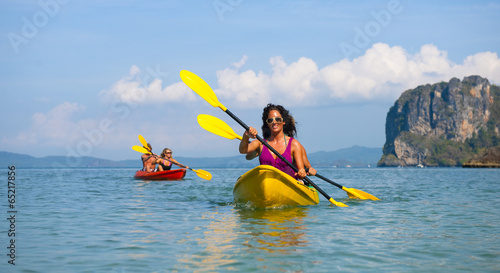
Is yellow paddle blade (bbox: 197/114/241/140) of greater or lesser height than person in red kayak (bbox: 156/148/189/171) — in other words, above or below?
above

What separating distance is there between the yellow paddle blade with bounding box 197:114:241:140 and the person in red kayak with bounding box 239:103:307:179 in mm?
407

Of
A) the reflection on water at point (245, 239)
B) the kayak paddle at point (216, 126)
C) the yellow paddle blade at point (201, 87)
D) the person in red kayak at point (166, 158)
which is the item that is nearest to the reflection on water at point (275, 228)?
the reflection on water at point (245, 239)

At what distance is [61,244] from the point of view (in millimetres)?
5809

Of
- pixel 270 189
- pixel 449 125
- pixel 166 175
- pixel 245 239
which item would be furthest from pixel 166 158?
pixel 449 125

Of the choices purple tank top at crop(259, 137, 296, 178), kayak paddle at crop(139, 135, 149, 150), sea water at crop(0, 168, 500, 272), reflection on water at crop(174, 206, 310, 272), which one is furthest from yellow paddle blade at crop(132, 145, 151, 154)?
purple tank top at crop(259, 137, 296, 178)

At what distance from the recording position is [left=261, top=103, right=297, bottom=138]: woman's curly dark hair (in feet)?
29.5

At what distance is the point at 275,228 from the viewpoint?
6.72 m

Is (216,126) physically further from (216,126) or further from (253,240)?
(253,240)

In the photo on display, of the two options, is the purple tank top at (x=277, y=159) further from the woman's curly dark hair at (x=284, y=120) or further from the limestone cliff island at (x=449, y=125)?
the limestone cliff island at (x=449, y=125)

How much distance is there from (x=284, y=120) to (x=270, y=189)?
4.99ft

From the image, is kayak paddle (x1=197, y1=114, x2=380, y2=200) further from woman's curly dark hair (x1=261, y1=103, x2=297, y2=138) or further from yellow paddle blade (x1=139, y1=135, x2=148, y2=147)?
yellow paddle blade (x1=139, y1=135, x2=148, y2=147)

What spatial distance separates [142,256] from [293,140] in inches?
181

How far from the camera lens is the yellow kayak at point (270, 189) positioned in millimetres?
8266

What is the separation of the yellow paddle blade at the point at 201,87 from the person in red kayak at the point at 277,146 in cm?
108
